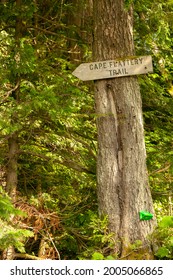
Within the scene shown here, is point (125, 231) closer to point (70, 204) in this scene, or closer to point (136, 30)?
point (70, 204)

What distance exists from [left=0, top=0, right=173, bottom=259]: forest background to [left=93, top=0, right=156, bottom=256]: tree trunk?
22cm

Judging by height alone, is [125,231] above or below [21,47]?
A: below

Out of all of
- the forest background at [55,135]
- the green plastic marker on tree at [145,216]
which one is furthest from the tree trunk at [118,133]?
the forest background at [55,135]

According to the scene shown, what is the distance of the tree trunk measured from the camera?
19.0ft

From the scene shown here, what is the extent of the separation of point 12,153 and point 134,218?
1.87 meters

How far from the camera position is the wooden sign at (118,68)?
585cm

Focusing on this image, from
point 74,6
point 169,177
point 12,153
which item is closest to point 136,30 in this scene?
point 74,6

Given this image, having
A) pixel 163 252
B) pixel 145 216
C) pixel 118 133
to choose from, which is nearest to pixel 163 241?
pixel 163 252

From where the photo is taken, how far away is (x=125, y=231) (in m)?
5.70

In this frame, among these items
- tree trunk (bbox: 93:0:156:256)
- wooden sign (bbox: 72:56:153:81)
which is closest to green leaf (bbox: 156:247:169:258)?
tree trunk (bbox: 93:0:156:256)

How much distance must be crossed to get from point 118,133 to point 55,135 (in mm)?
1109

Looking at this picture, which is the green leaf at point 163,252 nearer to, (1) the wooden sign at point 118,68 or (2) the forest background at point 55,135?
(2) the forest background at point 55,135

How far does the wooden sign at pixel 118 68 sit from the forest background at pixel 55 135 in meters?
0.37

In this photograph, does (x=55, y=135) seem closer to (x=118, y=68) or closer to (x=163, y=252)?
(x=118, y=68)
